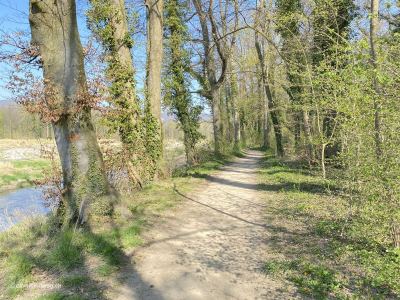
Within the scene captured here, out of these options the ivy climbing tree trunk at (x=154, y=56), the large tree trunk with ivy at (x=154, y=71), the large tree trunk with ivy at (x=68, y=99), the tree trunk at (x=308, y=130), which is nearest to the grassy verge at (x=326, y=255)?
the large tree trunk with ivy at (x=68, y=99)

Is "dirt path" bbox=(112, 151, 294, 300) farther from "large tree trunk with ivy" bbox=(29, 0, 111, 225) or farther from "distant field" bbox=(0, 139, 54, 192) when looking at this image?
"distant field" bbox=(0, 139, 54, 192)

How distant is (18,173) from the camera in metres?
29.2

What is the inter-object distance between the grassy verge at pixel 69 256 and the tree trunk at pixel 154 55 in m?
5.30

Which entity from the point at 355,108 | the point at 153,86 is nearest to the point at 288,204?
the point at 355,108

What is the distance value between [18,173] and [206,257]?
27.5 metres

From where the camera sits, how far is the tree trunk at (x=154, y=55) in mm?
12695

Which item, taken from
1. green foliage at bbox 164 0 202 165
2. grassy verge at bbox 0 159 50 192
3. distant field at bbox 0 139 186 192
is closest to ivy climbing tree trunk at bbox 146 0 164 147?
distant field at bbox 0 139 186 192

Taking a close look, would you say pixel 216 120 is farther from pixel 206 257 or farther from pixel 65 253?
pixel 65 253

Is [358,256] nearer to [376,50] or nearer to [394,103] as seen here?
[394,103]

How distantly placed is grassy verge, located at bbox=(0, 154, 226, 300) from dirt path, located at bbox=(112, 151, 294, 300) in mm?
310

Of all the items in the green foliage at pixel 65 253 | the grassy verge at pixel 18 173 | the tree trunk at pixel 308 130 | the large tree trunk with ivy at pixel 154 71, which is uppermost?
the large tree trunk with ivy at pixel 154 71

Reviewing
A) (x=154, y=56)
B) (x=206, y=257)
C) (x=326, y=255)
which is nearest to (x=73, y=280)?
(x=206, y=257)

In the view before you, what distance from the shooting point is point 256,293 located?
482 centimetres

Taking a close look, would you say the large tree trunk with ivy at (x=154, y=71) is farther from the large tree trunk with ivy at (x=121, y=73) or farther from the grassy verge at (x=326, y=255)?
the grassy verge at (x=326, y=255)
